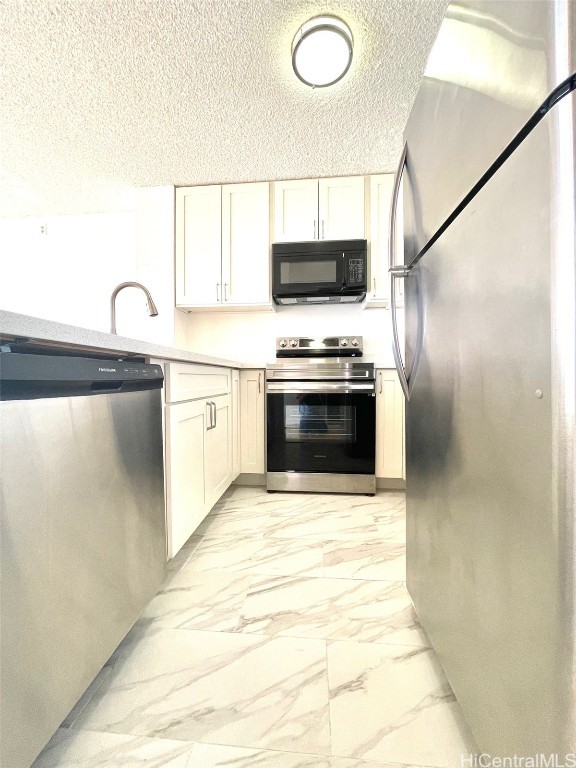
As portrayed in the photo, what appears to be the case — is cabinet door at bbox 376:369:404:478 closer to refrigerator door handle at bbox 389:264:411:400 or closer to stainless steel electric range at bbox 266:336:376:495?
stainless steel electric range at bbox 266:336:376:495

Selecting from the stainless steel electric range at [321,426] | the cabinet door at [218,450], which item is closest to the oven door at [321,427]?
the stainless steel electric range at [321,426]

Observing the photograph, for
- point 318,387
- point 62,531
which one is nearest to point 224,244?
point 318,387

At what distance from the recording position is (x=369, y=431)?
2359 millimetres

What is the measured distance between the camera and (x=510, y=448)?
55 centimetres

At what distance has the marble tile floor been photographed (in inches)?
28.7

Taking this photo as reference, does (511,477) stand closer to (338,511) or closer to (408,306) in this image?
(408,306)

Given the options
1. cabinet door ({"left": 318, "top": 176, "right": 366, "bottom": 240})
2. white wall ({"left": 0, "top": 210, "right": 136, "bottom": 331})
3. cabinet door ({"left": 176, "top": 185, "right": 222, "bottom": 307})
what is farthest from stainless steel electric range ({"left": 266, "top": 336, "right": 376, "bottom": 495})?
white wall ({"left": 0, "top": 210, "right": 136, "bottom": 331})

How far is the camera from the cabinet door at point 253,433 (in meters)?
2.57

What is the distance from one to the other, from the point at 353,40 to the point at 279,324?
1.77m

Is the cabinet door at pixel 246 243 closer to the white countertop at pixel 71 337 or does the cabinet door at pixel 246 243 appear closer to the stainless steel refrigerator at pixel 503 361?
the white countertop at pixel 71 337

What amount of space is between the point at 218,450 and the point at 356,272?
1564 mm

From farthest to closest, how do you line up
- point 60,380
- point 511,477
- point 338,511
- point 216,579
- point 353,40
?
point 338,511 → point 353,40 → point 216,579 → point 60,380 → point 511,477

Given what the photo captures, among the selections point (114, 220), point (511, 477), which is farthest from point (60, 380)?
point (114, 220)

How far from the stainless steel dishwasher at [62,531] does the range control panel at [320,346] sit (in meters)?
1.77
